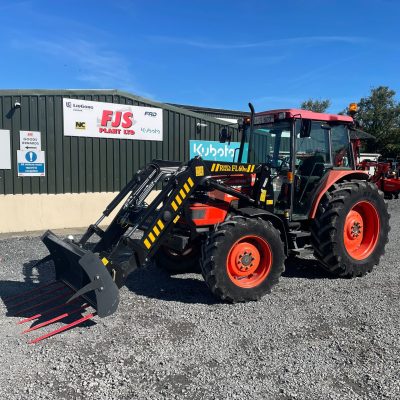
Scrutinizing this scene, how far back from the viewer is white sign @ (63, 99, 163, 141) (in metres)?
10.7

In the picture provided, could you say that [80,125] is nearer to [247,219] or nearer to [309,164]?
[309,164]

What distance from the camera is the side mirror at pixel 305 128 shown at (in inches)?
216

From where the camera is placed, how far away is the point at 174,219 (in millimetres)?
4988

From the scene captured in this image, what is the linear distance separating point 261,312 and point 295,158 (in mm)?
2320

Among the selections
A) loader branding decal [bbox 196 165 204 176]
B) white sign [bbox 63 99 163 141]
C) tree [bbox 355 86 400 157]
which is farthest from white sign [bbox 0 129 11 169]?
tree [bbox 355 86 400 157]

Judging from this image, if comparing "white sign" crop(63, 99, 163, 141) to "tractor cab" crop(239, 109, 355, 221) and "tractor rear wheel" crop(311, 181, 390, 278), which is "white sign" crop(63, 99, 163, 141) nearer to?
"tractor cab" crop(239, 109, 355, 221)

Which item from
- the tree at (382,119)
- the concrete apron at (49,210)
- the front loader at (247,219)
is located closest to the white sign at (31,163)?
the concrete apron at (49,210)

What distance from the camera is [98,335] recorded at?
4199 millimetres

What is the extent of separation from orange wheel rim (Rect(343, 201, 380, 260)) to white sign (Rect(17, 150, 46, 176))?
7662mm

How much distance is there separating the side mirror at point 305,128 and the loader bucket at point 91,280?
3.15 meters

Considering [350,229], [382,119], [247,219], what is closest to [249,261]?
[247,219]

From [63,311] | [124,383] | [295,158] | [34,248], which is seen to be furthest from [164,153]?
[124,383]

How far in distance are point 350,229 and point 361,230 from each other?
1.01 feet

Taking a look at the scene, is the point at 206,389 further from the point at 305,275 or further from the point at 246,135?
the point at 246,135
